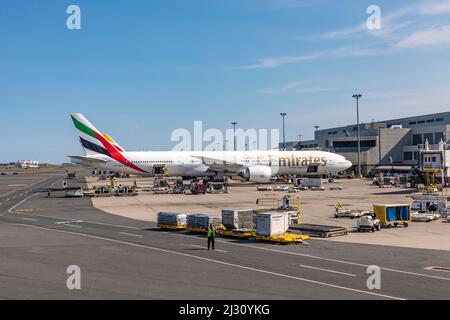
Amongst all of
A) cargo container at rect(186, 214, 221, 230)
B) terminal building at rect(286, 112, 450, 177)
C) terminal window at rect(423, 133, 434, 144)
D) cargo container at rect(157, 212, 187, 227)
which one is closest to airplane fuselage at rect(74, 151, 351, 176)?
terminal building at rect(286, 112, 450, 177)

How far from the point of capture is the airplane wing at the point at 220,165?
269 ft

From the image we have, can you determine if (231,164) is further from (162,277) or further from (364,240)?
(162,277)

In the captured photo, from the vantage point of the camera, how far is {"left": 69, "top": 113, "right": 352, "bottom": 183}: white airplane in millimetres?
76062

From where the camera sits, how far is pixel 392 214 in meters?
35.2

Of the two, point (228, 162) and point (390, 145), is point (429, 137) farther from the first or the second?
point (228, 162)

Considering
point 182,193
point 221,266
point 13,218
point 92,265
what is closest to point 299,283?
point 221,266

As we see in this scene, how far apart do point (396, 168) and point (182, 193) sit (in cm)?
5068

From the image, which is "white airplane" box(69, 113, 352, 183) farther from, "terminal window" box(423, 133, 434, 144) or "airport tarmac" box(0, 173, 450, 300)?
"airport tarmac" box(0, 173, 450, 300)

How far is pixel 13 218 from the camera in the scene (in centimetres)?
4353

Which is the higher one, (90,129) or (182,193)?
(90,129)

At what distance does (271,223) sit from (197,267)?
846 centimetres

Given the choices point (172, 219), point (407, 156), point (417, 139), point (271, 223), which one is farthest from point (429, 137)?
point (271, 223)

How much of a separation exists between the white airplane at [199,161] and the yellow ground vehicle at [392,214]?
40515 mm
